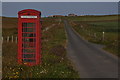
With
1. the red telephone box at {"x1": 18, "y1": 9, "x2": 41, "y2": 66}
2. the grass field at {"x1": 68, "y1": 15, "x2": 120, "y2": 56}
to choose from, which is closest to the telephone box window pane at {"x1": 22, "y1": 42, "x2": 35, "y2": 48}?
the red telephone box at {"x1": 18, "y1": 9, "x2": 41, "y2": 66}

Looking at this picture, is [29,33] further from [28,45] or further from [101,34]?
[101,34]

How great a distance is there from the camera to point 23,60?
14203 millimetres

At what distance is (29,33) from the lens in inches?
545

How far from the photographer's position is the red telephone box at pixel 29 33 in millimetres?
13742

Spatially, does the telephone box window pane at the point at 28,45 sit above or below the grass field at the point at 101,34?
below

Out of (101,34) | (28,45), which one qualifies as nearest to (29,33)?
(28,45)

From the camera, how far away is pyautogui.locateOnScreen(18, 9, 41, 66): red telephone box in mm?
13742

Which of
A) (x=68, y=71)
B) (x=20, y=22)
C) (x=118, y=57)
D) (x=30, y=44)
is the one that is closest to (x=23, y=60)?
(x=30, y=44)

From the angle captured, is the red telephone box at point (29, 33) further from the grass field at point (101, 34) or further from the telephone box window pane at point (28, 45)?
the grass field at point (101, 34)

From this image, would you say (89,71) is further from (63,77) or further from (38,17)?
(38,17)

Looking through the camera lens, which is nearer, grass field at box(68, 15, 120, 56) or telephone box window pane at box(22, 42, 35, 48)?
telephone box window pane at box(22, 42, 35, 48)

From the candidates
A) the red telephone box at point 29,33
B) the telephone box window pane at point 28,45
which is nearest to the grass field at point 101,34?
the telephone box window pane at point 28,45

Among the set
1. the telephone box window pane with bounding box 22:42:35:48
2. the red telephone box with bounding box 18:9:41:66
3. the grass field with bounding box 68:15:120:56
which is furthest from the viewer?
the grass field with bounding box 68:15:120:56

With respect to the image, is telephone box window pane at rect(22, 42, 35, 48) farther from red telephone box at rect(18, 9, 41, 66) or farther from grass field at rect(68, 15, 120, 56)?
grass field at rect(68, 15, 120, 56)
